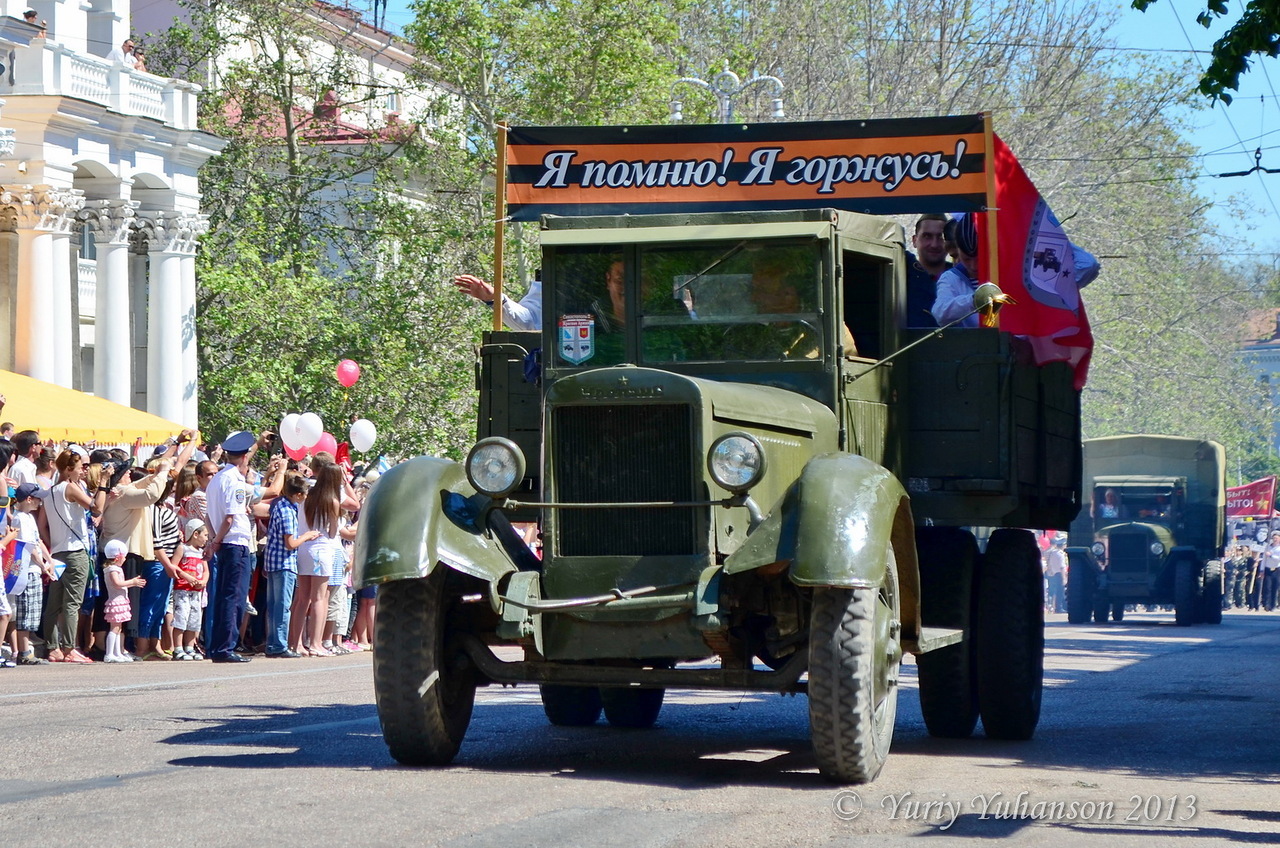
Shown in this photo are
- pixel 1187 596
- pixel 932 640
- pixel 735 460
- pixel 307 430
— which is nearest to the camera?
pixel 735 460

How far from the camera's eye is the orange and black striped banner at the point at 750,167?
1068cm

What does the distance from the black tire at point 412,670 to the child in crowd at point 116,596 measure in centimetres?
873

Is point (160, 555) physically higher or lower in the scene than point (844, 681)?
higher

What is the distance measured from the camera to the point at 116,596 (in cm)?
1716

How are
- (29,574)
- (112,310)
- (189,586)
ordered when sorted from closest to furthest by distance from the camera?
1. (29,574)
2. (189,586)
3. (112,310)

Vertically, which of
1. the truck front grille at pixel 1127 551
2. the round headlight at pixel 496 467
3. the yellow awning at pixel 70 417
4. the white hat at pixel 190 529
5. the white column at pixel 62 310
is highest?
the white column at pixel 62 310

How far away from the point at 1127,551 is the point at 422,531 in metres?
28.5

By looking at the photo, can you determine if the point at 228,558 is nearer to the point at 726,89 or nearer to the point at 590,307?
the point at 590,307

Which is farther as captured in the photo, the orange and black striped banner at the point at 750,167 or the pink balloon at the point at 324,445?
the pink balloon at the point at 324,445

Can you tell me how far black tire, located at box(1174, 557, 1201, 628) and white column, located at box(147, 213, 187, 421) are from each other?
63.2 ft

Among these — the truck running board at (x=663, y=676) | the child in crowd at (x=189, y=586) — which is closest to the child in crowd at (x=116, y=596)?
the child in crowd at (x=189, y=586)

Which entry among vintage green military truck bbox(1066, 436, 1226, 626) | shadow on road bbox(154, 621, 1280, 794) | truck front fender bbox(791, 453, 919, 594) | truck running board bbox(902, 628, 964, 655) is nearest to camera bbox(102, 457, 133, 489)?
shadow on road bbox(154, 621, 1280, 794)

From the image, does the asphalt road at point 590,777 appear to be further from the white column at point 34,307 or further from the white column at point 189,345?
the white column at point 189,345

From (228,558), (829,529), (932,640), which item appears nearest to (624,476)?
(829,529)
